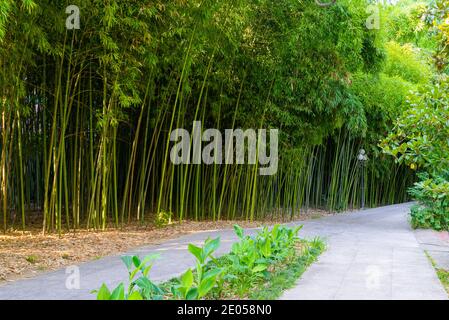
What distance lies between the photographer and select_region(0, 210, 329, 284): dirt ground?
16.8 ft

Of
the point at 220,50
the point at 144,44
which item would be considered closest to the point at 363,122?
the point at 220,50

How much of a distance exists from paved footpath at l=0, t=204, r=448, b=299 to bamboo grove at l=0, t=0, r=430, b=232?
1941mm

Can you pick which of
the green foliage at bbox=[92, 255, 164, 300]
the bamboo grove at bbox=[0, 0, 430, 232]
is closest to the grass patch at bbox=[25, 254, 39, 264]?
the bamboo grove at bbox=[0, 0, 430, 232]

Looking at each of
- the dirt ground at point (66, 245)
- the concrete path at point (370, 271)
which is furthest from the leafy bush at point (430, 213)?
the dirt ground at point (66, 245)

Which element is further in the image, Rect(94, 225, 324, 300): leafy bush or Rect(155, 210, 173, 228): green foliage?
Rect(155, 210, 173, 228): green foliage

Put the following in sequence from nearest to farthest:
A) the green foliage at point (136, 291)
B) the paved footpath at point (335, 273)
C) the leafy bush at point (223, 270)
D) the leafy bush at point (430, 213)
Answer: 1. the green foliage at point (136, 291)
2. the leafy bush at point (223, 270)
3. the paved footpath at point (335, 273)
4. the leafy bush at point (430, 213)

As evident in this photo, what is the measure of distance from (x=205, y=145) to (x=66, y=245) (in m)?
4.17

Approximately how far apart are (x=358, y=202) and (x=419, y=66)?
4284 millimetres

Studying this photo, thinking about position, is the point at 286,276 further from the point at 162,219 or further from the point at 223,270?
the point at 162,219

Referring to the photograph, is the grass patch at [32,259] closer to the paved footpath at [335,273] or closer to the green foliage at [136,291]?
the paved footpath at [335,273]

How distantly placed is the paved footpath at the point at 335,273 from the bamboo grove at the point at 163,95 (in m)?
1.94

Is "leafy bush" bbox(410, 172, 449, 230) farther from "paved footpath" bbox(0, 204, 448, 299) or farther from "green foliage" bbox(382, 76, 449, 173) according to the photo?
"green foliage" bbox(382, 76, 449, 173)

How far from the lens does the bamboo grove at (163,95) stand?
667cm

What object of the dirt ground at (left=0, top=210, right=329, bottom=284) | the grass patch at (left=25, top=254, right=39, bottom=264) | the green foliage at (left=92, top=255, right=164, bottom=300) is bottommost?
the dirt ground at (left=0, top=210, right=329, bottom=284)
